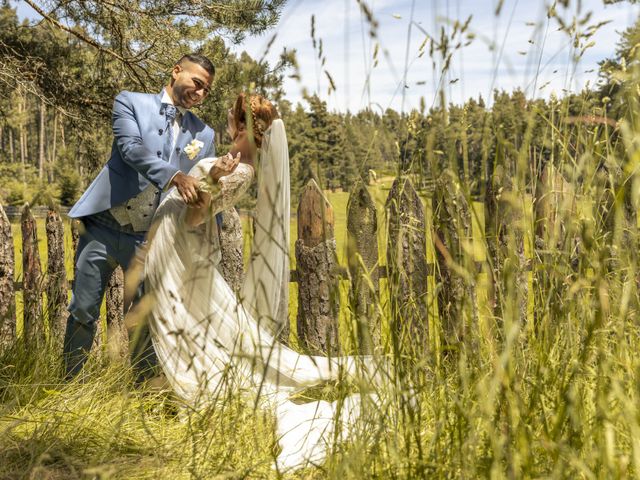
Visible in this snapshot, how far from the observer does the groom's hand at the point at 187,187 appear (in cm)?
273

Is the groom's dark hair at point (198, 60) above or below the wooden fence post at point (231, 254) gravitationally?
above

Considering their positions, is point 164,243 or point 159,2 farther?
point 159,2

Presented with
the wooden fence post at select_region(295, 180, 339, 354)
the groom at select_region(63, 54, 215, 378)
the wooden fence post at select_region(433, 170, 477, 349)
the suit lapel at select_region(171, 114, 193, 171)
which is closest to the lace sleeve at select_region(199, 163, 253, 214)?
the groom at select_region(63, 54, 215, 378)

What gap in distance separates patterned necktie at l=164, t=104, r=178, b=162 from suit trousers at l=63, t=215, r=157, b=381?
416 mm

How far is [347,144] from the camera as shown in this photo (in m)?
1.55

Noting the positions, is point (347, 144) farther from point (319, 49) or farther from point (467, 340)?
point (467, 340)

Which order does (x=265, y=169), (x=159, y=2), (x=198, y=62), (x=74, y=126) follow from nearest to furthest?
(x=265, y=169), (x=198, y=62), (x=159, y=2), (x=74, y=126)

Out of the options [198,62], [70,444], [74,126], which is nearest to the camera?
[70,444]

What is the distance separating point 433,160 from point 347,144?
229 mm

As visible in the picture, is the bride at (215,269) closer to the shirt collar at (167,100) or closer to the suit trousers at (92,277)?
the suit trousers at (92,277)

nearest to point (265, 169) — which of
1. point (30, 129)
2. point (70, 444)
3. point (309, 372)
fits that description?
point (309, 372)

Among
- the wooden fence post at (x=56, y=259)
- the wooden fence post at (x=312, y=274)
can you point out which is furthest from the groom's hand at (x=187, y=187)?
the wooden fence post at (x=56, y=259)

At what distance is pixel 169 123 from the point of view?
10.3ft

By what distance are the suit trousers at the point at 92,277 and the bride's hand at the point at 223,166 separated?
61 cm
